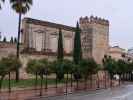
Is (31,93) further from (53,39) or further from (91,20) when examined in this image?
(91,20)

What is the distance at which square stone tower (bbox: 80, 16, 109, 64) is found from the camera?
7350cm

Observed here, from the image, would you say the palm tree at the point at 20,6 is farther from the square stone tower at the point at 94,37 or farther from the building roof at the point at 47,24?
the square stone tower at the point at 94,37

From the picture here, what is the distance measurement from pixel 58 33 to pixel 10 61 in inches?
1244

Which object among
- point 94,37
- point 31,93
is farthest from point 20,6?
point 94,37

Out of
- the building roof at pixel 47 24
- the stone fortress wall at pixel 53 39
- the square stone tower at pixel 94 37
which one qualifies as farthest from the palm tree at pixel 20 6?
the square stone tower at pixel 94 37

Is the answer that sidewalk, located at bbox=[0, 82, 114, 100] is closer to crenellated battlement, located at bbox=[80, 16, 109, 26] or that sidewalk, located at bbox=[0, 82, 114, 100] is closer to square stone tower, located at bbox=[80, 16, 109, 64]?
square stone tower, located at bbox=[80, 16, 109, 64]

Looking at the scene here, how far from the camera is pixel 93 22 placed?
74.6 m

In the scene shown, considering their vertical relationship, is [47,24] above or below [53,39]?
above

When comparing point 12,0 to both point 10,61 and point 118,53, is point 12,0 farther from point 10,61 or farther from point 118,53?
point 118,53

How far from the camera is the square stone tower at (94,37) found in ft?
241

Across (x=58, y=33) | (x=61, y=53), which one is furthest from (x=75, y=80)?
(x=58, y=33)

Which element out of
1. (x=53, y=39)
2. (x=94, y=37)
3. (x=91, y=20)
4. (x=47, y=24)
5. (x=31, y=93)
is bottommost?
(x=31, y=93)

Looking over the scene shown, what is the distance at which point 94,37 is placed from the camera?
74000mm

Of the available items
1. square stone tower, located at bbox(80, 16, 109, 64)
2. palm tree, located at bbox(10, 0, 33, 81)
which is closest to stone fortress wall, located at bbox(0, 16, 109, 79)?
square stone tower, located at bbox(80, 16, 109, 64)
